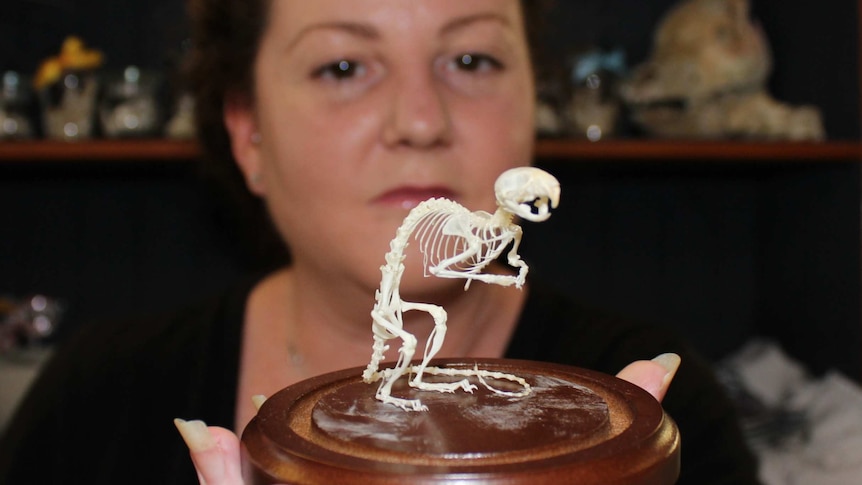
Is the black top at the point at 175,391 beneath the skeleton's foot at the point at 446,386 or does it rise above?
beneath

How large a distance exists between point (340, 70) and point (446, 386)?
515 millimetres

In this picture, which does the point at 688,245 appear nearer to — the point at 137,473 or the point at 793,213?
the point at 793,213

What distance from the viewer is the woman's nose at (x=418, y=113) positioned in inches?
37.4

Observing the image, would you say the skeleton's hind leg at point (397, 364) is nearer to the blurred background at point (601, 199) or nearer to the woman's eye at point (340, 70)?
the woman's eye at point (340, 70)

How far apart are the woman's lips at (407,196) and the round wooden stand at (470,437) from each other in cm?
31

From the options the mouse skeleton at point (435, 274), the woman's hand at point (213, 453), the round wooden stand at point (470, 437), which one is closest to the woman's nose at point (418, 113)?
the mouse skeleton at point (435, 274)

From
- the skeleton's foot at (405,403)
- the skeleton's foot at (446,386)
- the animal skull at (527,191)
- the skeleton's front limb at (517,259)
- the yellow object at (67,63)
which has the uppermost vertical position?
the yellow object at (67,63)

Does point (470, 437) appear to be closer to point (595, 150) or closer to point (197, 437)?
point (197, 437)

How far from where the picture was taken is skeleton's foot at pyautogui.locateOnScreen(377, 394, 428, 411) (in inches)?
25.7

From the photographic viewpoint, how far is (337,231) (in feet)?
3.32

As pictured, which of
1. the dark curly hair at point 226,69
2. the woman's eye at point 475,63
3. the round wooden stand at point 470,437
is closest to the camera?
the round wooden stand at point 470,437

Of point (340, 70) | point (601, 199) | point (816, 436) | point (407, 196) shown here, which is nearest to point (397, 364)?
point (407, 196)

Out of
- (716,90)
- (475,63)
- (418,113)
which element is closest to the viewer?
(418,113)

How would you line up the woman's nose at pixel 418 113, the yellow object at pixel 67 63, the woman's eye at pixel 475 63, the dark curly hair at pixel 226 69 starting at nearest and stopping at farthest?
the woman's nose at pixel 418 113 < the woman's eye at pixel 475 63 < the dark curly hair at pixel 226 69 < the yellow object at pixel 67 63
